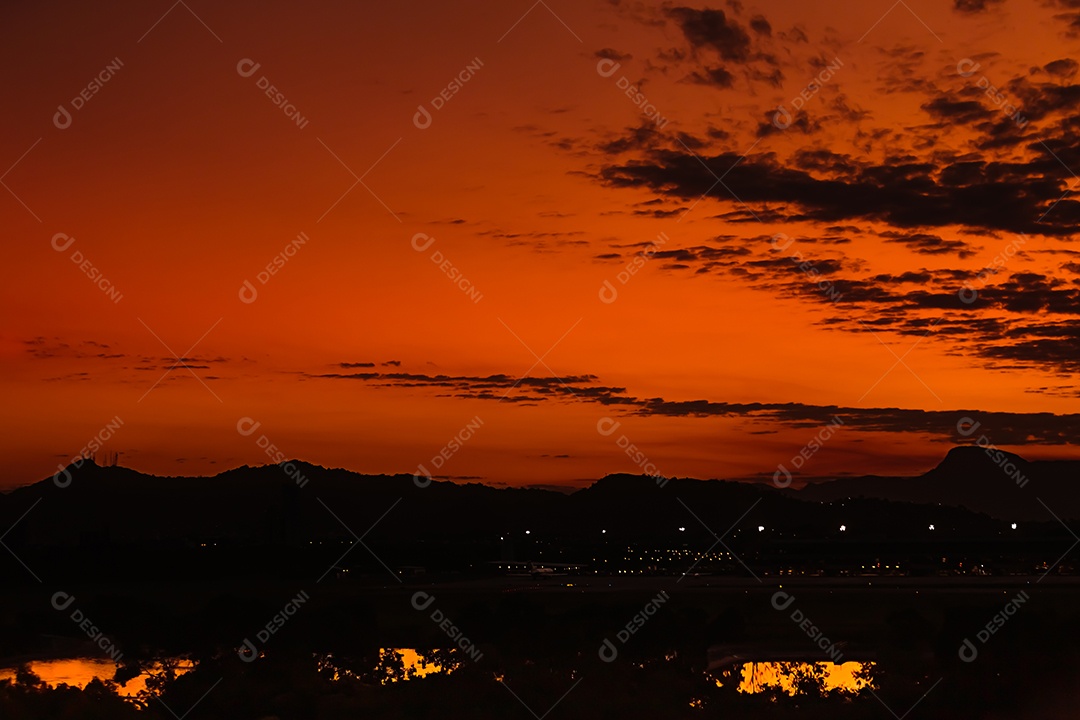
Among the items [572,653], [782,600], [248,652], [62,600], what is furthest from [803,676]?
[62,600]

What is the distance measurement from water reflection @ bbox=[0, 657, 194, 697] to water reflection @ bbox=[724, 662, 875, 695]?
2429 centimetres

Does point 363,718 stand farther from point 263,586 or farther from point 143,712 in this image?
point 263,586

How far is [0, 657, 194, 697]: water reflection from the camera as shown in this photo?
5484 centimetres

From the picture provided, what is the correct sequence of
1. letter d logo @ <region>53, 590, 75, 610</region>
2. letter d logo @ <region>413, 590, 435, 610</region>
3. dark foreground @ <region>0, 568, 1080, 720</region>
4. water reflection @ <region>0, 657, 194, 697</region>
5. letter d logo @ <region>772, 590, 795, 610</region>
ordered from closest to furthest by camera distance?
dark foreground @ <region>0, 568, 1080, 720</region> → water reflection @ <region>0, 657, 194, 697</region> → letter d logo @ <region>772, 590, 795, 610</region> → letter d logo @ <region>413, 590, 435, 610</region> → letter d logo @ <region>53, 590, 75, 610</region>

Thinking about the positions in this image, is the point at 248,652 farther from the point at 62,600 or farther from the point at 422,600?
the point at 62,600

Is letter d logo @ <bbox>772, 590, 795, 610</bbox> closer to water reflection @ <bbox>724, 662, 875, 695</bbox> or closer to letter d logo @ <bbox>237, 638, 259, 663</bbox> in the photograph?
water reflection @ <bbox>724, 662, 875, 695</bbox>

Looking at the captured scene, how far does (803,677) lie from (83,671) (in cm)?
3410

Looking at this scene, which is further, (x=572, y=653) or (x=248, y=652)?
(x=248, y=652)

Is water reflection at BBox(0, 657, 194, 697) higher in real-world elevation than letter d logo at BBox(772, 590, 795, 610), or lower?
lower

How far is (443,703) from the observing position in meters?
43.9

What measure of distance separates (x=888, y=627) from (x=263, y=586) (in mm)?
60892

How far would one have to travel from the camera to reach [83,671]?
60.4 metres

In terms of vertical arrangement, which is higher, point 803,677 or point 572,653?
point 803,677

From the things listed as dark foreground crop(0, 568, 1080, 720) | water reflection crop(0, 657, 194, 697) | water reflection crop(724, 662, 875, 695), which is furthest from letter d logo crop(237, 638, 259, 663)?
water reflection crop(724, 662, 875, 695)
